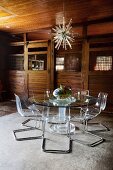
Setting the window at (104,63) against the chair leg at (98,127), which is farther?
the window at (104,63)

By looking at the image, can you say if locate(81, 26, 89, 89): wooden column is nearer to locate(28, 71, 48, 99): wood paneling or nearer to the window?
the window

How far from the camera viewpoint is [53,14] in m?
4.49

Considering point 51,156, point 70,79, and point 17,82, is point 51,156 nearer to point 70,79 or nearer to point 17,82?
point 70,79

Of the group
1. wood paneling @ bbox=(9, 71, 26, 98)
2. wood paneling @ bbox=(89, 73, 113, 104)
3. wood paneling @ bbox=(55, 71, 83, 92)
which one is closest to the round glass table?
wood paneling @ bbox=(89, 73, 113, 104)

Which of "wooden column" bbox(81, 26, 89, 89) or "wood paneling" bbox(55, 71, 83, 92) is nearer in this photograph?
"wooden column" bbox(81, 26, 89, 89)

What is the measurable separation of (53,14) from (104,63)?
6.66 feet

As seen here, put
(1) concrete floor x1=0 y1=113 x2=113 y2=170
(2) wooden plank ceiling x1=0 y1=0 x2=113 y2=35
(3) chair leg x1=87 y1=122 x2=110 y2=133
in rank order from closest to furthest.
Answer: (1) concrete floor x1=0 y1=113 x2=113 y2=170
(3) chair leg x1=87 y1=122 x2=110 y2=133
(2) wooden plank ceiling x1=0 y1=0 x2=113 y2=35

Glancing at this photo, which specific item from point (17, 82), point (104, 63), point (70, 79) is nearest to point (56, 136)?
point (70, 79)

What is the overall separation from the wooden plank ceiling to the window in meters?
0.98

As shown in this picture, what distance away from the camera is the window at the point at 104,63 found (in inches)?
205

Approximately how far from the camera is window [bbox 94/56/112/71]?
5219mm

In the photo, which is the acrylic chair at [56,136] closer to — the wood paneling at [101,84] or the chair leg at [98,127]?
the chair leg at [98,127]

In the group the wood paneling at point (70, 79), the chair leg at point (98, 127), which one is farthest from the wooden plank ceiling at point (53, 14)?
the chair leg at point (98, 127)

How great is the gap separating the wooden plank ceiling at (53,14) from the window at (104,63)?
0.98 m
